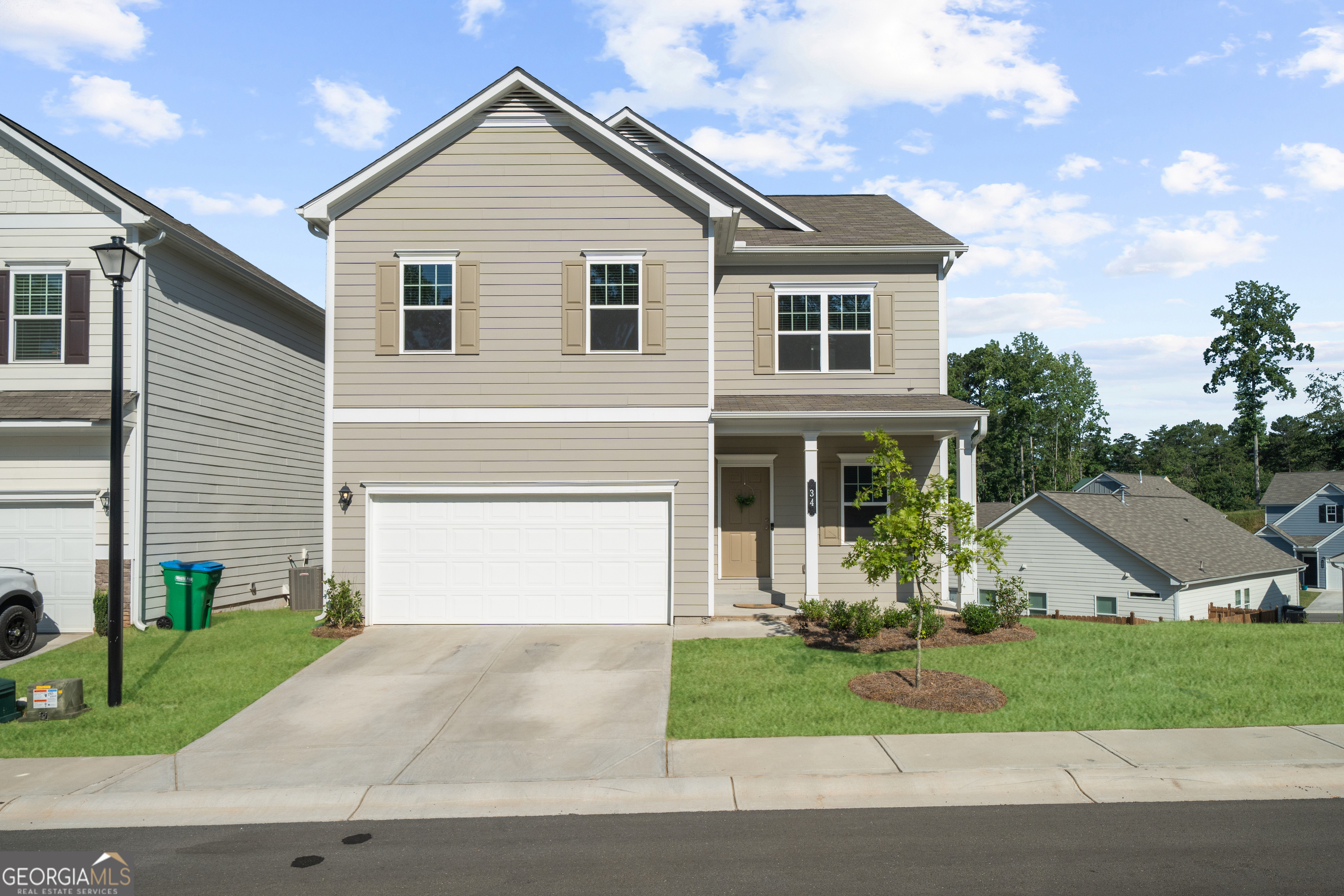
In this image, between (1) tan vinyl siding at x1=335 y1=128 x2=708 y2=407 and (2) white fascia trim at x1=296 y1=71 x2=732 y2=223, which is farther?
(1) tan vinyl siding at x1=335 y1=128 x2=708 y2=407

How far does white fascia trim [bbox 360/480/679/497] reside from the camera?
14312 mm

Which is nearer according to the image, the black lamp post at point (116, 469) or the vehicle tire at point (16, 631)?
the black lamp post at point (116, 469)

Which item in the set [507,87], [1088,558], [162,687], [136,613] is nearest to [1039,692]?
[162,687]

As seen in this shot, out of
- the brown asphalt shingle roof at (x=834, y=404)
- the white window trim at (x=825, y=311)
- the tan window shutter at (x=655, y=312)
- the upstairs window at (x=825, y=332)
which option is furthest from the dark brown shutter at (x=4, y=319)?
the upstairs window at (x=825, y=332)

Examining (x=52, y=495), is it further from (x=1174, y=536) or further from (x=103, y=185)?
(x=1174, y=536)

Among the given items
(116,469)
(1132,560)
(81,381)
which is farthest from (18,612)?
(1132,560)

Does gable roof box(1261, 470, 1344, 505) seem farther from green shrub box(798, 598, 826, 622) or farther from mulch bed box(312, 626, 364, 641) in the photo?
mulch bed box(312, 626, 364, 641)

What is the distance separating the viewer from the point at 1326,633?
13273mm

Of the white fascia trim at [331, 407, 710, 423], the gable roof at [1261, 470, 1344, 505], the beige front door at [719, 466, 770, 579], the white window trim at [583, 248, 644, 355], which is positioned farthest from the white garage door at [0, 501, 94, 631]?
the gable roof at [1261, 470, 1344, 505]

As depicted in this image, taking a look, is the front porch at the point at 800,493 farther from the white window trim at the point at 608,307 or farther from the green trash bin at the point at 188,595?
the green trash bin at the point at 188,595

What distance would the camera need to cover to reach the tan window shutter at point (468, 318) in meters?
14.5

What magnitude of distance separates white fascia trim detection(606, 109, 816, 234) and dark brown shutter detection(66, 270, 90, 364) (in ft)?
31.5

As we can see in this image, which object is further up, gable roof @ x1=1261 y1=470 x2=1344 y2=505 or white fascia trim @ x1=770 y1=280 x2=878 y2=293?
white fascia trim @ x1=770 y1=280 x2=878 y2=293

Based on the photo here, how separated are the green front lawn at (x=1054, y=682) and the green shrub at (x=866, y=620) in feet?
2.19
